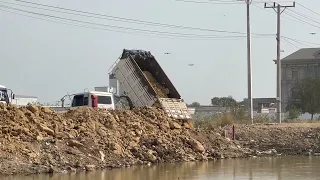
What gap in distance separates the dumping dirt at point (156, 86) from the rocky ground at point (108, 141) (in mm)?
1441

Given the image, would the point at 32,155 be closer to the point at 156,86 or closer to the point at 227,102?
the point at 156,86

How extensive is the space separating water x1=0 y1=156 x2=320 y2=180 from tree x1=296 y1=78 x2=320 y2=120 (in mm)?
51420

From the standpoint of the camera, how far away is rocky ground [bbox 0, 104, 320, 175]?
2600cm

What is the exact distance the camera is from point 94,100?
3509cm

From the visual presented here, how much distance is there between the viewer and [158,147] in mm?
30188

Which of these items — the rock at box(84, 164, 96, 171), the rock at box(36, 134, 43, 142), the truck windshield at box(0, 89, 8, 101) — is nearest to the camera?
the rock at box(84, 164, 96, 171)

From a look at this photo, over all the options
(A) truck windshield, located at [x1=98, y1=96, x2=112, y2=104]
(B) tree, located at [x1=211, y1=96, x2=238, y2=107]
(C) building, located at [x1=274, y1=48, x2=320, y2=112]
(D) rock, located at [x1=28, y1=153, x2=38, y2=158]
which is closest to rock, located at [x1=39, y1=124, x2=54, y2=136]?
(D) rock, located at [x1=28, y1=153, x2=38, y2=158]

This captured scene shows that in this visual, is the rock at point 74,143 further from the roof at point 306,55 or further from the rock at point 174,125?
the roof at point 306,55

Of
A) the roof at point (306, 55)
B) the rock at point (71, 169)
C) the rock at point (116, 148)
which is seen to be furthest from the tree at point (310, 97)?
the rock at point (71, 169)

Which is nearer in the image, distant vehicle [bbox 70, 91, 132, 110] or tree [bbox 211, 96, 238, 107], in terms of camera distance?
distant vehicle [bbox 70, 91, 132, 110]

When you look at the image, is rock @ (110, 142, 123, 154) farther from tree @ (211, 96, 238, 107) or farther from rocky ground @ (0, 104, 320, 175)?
tree @ (211, 96, 238, 107)

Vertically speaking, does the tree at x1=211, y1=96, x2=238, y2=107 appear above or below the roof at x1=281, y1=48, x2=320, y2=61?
below

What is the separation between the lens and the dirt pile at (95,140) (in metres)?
25.9

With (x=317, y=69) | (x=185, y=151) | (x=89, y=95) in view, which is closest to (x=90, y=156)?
(x=185, y=151)
